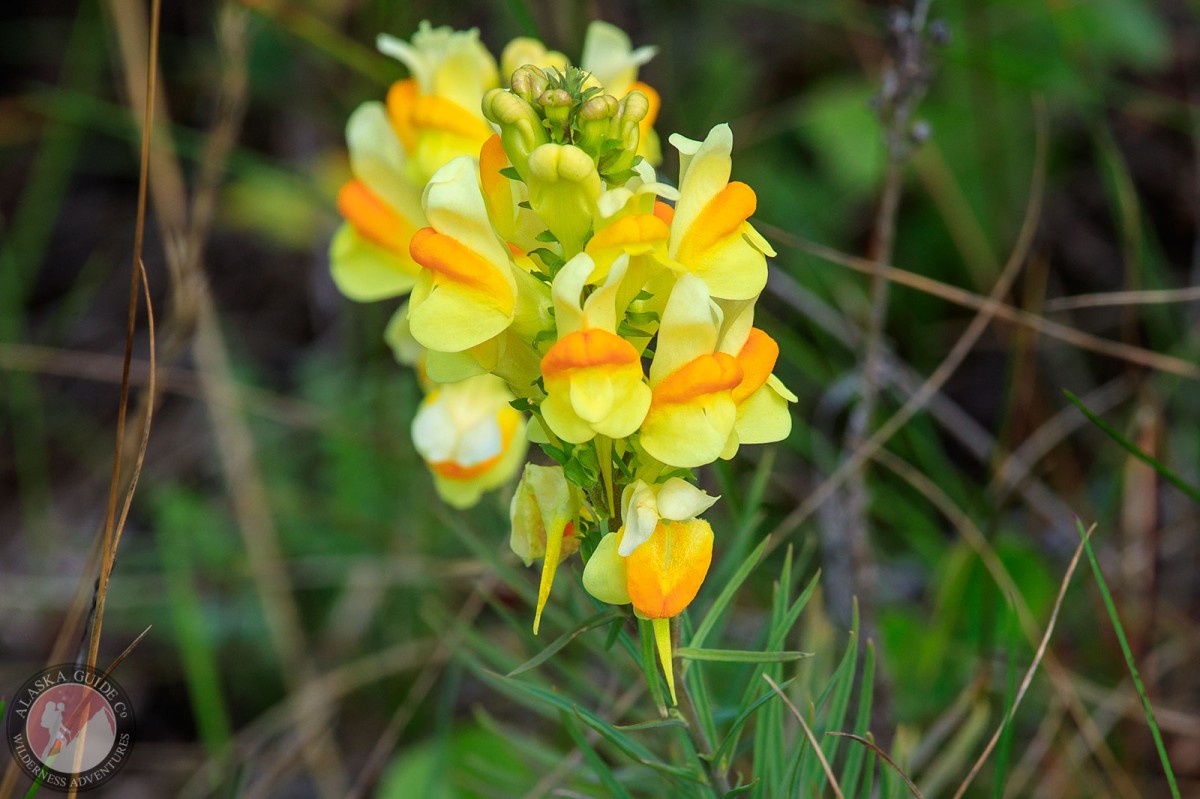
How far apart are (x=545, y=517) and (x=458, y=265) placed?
0.21m

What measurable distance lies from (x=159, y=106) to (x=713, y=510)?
1.42 metres

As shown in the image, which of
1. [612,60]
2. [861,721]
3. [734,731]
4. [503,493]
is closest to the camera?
[734,731]

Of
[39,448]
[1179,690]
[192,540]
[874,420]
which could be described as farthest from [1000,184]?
[39,448]

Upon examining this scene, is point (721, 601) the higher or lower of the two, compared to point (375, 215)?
lower

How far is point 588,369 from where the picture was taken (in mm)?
749

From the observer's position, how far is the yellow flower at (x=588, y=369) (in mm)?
745

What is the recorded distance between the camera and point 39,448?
2.39 metres

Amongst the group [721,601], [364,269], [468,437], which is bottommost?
[721,601]

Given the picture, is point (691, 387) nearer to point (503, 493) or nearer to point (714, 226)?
point (714, 226)

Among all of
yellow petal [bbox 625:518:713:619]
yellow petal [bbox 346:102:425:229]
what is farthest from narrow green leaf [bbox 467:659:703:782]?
yellow petal [bbox 346:102:425:229]

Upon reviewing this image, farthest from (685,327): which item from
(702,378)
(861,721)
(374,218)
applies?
(374,218)

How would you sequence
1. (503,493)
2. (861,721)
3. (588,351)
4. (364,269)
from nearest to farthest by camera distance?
1. (588,351)
2. (861,721)
3. (364,269)
4. (503,493)

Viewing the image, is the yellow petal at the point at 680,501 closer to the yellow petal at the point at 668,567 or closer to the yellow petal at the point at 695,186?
the yellow petal at the point at 668,567

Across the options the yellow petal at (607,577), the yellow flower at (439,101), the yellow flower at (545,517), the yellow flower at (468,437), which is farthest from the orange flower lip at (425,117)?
the yellow petal at (607,577)
